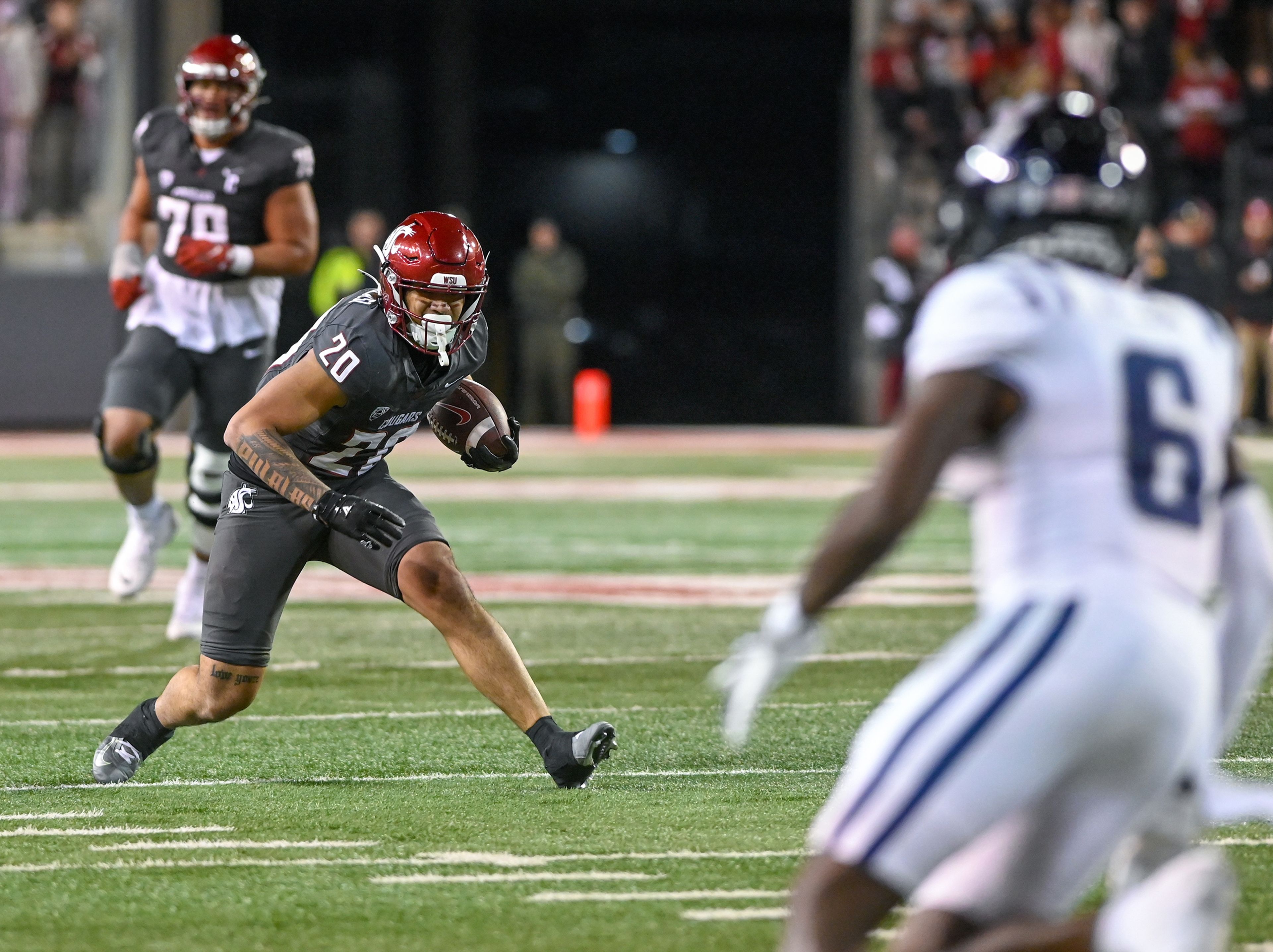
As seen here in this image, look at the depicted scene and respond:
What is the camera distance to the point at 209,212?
748cm

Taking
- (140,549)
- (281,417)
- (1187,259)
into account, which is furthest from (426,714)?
(1187,259)

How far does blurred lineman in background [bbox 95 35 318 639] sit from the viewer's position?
287 inches

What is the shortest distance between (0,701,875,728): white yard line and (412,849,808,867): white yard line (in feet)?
5.77

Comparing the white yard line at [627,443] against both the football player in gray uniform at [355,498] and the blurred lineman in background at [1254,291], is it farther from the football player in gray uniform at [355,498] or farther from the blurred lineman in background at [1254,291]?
the football player in gray uniform at [355,498]

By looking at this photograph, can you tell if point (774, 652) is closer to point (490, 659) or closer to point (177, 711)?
point (490, 659)

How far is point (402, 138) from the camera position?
22.8 m

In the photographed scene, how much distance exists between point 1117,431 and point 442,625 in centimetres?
247

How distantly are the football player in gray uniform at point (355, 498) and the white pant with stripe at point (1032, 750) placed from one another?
7.36 ft

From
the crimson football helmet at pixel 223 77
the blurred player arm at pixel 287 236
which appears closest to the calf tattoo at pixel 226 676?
the blurred player arm at pixel 287 236

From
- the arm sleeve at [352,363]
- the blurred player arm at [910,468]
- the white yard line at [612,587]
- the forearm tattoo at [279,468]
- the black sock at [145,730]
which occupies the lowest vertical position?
the white yard line at [612,587]

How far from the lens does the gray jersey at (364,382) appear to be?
15.4 ft

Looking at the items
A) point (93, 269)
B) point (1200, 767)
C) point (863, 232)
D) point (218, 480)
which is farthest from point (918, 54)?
point (1200, 767)

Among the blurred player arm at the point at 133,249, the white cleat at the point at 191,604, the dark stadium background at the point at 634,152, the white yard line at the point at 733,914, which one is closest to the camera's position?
the white yard line at the point at 733,914

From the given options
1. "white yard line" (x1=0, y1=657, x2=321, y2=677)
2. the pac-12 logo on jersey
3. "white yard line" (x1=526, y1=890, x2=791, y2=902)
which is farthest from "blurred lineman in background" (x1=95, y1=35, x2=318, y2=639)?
"white yard line" (x1=526, y1=890, x2=791, y2=902)
